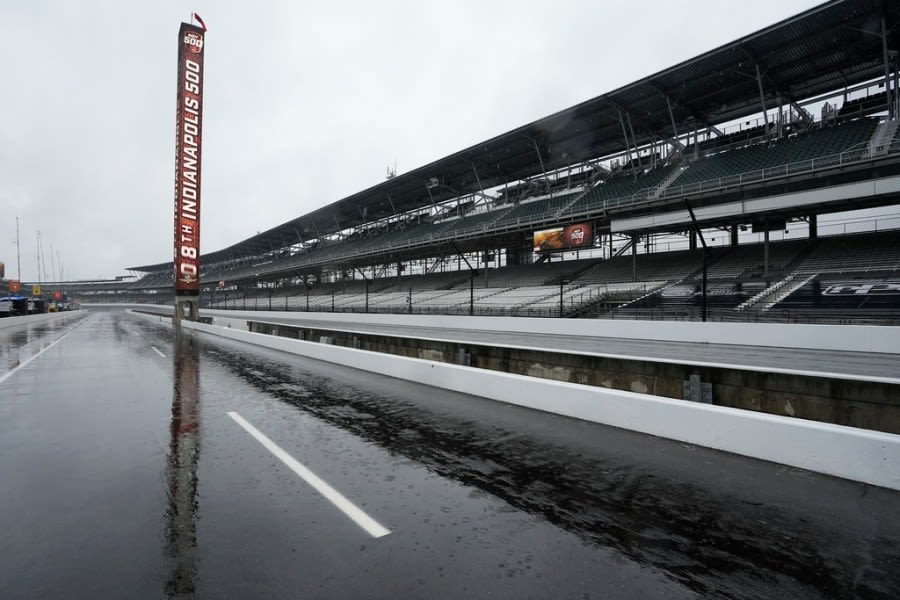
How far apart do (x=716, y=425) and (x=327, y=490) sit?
15.2 feet

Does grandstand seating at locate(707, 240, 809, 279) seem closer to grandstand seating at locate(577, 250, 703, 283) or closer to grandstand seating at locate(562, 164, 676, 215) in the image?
grandstand seating at locate(577, 250, 703, 283)

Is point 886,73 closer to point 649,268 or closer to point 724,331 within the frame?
point 649,268

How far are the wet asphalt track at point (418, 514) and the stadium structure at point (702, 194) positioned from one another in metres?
13.6

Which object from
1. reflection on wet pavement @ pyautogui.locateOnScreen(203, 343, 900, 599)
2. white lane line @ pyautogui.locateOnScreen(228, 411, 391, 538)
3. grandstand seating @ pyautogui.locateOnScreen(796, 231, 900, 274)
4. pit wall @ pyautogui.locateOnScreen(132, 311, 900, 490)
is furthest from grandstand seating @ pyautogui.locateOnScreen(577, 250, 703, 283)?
white lane line @ pyautogui.locateOnScreen(228, 411, 391, 538)

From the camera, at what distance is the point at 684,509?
3.70m

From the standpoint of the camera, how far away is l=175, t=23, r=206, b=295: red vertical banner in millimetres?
33438

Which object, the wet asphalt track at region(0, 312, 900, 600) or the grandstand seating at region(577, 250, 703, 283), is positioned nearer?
the wet asphalt track at region(0, 312, 900, 600)

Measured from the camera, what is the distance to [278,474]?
174 inches

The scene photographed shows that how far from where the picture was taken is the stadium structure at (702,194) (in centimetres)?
2106

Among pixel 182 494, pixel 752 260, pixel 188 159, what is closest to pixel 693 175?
pixel 752 260

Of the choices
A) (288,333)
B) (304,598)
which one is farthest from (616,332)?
(304,598)

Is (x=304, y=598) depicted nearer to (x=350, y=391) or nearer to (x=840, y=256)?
(x=350, y=391)

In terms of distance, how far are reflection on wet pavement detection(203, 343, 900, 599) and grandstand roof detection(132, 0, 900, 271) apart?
1189 inches

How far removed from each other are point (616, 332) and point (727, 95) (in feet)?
73.8
